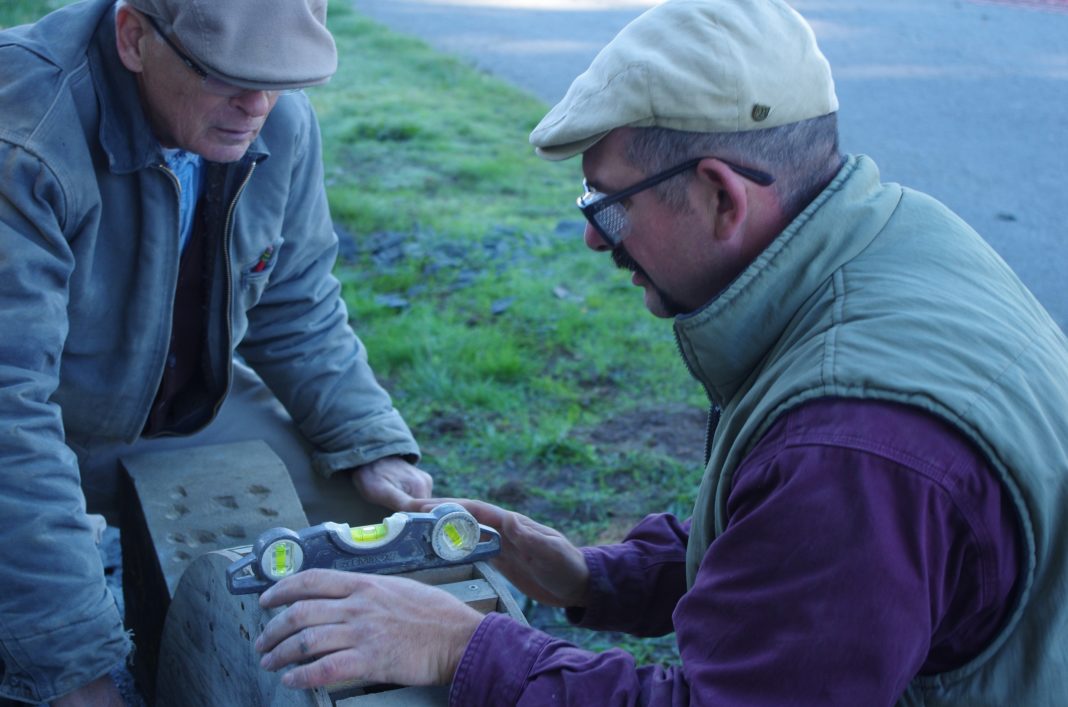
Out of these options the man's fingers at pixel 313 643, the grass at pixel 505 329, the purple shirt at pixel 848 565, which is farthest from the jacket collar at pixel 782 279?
the grass at pixel 505 329

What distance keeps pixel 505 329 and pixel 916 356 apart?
3535 millimetres

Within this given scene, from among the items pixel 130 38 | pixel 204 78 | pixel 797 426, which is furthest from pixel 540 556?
pixel 130 38

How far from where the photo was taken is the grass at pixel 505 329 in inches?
156

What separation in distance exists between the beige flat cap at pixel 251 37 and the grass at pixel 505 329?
1.72 meters

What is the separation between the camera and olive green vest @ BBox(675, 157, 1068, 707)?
1.55 m

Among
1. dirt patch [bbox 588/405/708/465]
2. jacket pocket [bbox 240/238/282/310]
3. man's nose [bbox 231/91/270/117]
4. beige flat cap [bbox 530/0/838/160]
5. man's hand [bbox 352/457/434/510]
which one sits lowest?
dirt patch [bbox 588/405/708/465]

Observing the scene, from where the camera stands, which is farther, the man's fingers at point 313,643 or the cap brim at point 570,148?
the cap brim at point 570,148

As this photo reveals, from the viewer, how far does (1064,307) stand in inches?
207

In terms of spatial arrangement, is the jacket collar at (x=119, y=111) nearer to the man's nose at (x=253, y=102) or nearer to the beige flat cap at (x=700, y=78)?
the man's nose at (x=253, y=102)

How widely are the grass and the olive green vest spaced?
154cm

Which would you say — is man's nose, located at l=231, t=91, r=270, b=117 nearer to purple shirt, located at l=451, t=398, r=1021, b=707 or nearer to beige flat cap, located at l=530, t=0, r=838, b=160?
beige flat cap, located at l=530, t=0, r=838, b=160

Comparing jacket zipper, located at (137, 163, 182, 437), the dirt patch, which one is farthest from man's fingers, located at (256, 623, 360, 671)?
the dirt patch

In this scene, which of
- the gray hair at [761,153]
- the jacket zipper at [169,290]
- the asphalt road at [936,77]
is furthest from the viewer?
the asphalt road at [936,77]

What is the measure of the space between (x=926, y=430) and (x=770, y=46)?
695 mm
